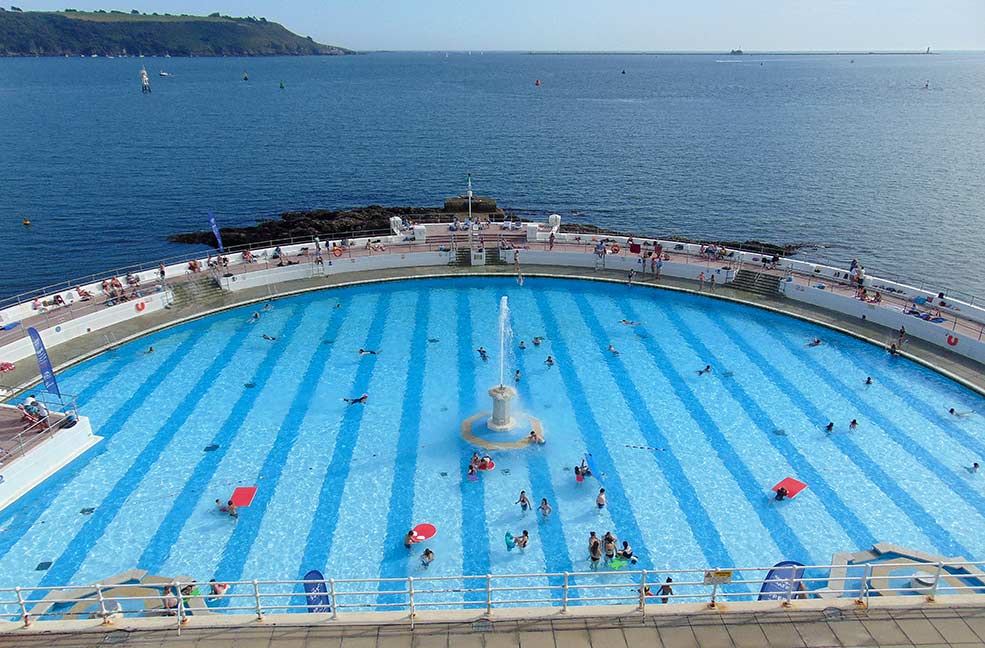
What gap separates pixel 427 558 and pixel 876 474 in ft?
46.4

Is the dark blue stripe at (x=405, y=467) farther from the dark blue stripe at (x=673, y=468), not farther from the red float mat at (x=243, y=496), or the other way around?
the dark blue stripe at (x=673, y=468)

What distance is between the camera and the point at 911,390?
23.9 metres

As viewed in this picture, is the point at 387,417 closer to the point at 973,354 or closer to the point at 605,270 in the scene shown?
the point at 605,270

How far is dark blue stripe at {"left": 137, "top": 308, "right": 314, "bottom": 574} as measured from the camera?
54.4 ft

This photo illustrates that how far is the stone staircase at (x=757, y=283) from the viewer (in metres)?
32.0

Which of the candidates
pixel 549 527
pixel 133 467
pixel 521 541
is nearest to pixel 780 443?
pixel 549 527

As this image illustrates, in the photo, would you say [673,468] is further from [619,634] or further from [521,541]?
[619,634]

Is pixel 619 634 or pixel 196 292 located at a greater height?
pixel 619 634

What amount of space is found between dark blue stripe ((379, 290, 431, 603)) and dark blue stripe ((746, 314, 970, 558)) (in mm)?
14080

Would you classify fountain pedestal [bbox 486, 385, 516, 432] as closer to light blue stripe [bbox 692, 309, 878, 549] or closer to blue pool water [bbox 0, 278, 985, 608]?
blue pool water [bbox 0, 278, 985, 608]

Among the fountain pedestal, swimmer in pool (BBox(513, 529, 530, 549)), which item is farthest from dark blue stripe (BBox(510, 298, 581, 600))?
the fountain pedestal

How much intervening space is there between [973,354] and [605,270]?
16974 mm

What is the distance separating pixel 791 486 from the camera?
18.6 m

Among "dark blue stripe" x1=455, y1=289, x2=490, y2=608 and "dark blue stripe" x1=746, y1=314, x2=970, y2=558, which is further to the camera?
"dark blue stripe" x1=746, y1=314, x2=970, y2=558
